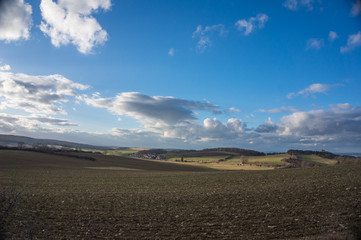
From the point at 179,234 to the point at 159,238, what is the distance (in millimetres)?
1076

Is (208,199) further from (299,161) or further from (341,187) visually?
(299,161)

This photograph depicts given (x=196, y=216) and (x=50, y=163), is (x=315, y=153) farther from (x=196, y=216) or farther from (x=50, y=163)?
(x=196, y=216)

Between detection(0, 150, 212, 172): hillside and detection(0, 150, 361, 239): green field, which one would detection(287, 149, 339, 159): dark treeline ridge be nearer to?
detection(0, 150, 212, 172): hillside

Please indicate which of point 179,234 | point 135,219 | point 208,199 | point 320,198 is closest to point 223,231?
point 179,234

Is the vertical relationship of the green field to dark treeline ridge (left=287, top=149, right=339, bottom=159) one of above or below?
below

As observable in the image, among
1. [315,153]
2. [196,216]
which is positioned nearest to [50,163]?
[196,216]

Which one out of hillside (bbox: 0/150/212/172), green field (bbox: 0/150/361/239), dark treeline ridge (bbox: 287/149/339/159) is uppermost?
dark treeline ridge (bbox: 287/149/339/159)

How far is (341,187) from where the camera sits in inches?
732

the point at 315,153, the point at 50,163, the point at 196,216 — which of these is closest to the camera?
the point at 196,216

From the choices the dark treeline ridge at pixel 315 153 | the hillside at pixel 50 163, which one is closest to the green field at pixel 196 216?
the hillside at pixel 50 163

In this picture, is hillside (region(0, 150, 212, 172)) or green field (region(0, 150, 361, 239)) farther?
hillside (region(0, 150, 212, 172))

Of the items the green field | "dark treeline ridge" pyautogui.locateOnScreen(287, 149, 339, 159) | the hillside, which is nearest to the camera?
the green field

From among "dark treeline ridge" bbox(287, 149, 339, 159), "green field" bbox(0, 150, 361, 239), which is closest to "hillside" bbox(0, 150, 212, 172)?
"green field" bbox(0, 150, 361, 239)

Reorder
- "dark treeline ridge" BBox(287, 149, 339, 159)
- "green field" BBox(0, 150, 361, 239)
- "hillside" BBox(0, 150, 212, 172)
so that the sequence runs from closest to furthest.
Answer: "green field" BBox(0, 150, 361, 239) < "hillside" BBox(0, 150, 212, 172) < "dark treeline ridge" BBox(287, 149, 339, 159)
